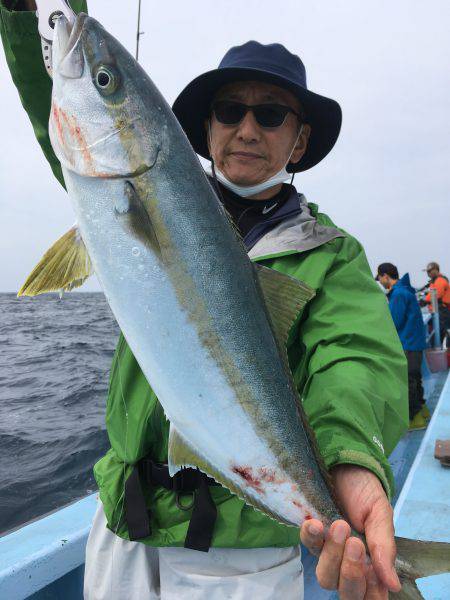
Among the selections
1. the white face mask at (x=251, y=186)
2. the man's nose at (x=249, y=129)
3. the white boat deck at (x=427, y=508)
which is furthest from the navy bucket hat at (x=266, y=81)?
the white boat deck at (x=427, y=508)

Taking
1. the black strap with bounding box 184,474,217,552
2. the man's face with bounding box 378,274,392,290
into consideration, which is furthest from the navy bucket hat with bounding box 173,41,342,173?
the man's face with bounding box 378,274,392,290

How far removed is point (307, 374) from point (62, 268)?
111 centimetres

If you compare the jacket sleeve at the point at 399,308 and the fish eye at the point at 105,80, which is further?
the jacket sleeve at the point at 399,308

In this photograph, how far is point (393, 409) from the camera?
189cm

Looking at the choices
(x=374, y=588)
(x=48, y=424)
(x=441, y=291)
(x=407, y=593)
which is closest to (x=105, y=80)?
(x=374, y=588)

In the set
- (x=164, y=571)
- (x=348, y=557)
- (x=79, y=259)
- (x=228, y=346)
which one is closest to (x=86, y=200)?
(x=79, y=259)

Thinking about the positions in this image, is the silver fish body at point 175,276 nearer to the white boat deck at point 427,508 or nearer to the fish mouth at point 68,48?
the fish mouth at point 68,48

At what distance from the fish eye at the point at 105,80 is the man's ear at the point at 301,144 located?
1.33 meters

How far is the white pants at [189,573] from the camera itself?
6.56ft

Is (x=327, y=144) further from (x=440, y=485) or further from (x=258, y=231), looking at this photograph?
(x=440, y=485)

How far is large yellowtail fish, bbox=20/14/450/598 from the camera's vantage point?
152 centimetres

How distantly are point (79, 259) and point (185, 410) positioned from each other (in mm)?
625

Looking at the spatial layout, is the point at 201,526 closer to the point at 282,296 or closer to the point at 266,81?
the point at 282,296

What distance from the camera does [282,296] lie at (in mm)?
1774
